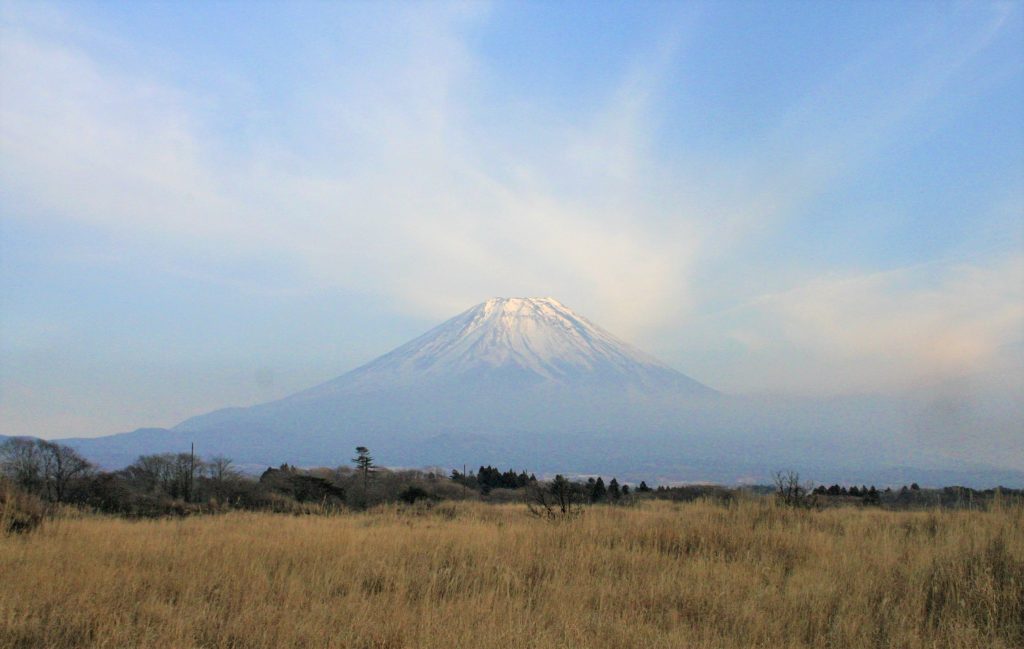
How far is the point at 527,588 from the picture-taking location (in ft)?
21.4

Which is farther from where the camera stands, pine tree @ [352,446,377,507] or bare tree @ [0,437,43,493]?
pine tree @ [352,446,377,507]

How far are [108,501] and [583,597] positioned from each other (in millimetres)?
16772

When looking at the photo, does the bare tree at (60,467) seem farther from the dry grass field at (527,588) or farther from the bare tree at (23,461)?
the dry grass field at (527,588)

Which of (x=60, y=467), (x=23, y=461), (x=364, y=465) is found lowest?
(x=364, y=465)

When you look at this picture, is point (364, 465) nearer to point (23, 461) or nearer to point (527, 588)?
point (23, 461)

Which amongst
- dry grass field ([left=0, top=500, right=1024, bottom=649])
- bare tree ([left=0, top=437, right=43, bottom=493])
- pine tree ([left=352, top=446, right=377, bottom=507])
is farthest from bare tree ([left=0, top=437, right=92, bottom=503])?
dry grass field ([left=0, top=500, right=1024, bottom=649])

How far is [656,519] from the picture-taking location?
10.5 metres

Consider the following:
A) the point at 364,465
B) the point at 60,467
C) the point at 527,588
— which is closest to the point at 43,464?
the point at 60,467

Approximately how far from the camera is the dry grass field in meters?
4.86

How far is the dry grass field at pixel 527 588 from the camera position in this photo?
486 centimetres

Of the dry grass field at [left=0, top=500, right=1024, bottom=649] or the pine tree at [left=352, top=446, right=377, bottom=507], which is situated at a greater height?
the dry grass field at [left=0, top=500, right=1024, bottom=649]

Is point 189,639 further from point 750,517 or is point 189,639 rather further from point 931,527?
point 931,527

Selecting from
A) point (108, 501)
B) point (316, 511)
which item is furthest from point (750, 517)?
point (108, 501)

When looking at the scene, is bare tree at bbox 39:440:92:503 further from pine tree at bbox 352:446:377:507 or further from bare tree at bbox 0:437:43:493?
pine tree at bbox 352:446:377:507
